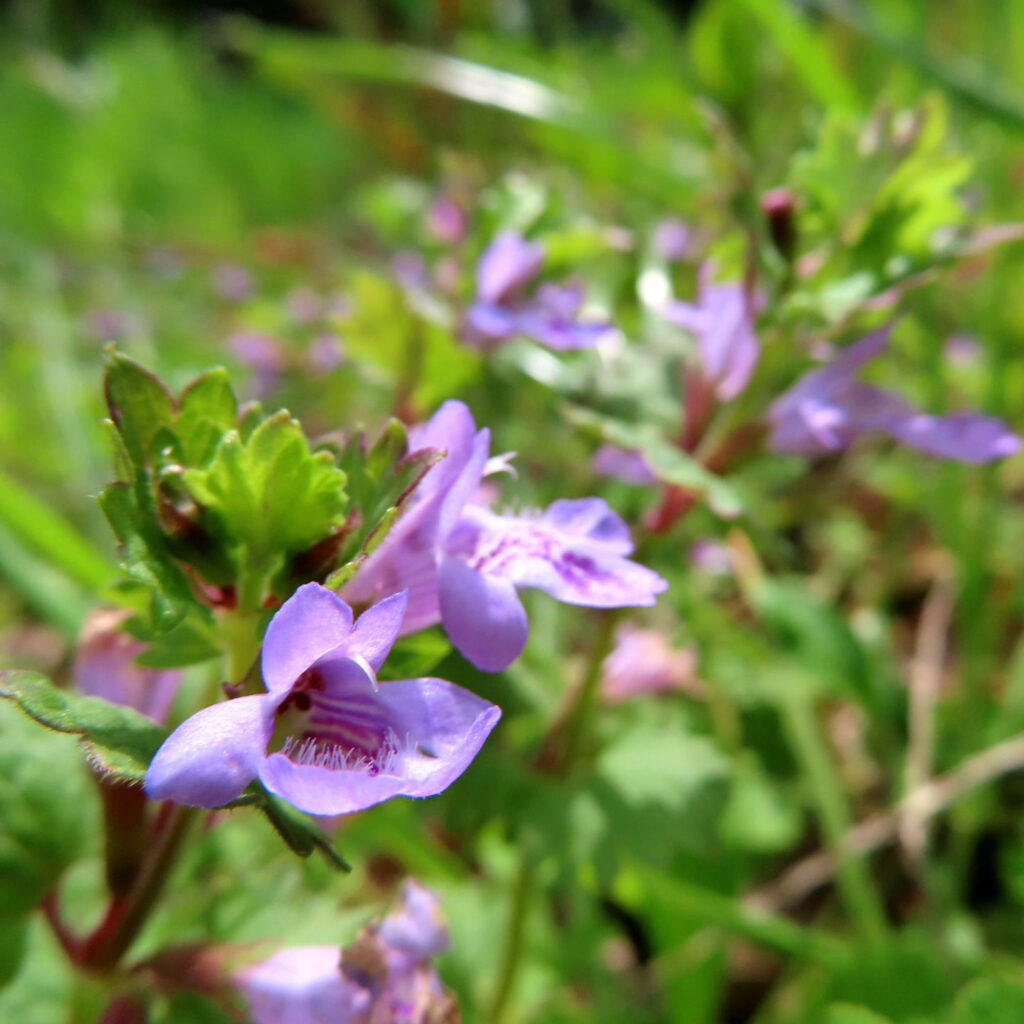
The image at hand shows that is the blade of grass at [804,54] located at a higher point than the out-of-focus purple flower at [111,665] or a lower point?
higher

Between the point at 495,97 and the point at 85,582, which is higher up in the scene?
the point at 495,97

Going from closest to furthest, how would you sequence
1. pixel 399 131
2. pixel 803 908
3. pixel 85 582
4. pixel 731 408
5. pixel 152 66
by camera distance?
pixel 731 408, pixel 85 582, pixel 803 908, pixel 399 131, pixel 152 66

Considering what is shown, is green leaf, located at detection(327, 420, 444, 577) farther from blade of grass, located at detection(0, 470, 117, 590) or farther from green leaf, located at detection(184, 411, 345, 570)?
blade of grass, located at detection(0, 470, 117, 590)

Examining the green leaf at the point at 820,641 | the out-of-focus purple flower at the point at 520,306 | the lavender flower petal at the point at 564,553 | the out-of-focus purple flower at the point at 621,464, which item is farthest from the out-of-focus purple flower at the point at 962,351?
the lavender flower petal at the point at 564,553

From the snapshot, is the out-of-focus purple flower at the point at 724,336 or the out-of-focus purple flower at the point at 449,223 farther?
the out-of-focus purple flower at the point at 449,223

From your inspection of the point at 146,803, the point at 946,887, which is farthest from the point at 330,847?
the point at 946,887

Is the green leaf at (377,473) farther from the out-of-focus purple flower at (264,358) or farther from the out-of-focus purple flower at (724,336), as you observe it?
the out-of-focus purple flower at (264,358)

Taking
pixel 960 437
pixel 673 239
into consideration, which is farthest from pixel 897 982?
pixel 673 239

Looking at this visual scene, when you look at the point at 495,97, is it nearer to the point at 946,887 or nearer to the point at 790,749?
the point at 790,749
